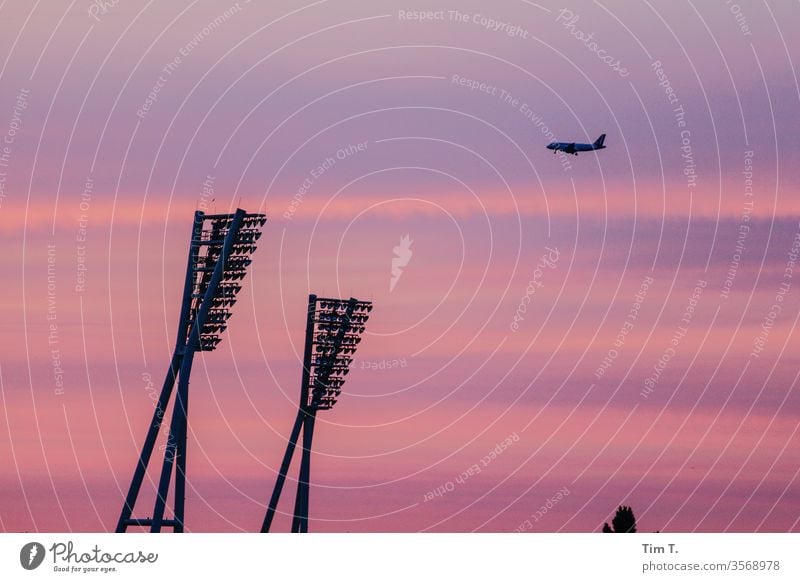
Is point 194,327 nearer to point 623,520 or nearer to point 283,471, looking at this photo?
point 283,471

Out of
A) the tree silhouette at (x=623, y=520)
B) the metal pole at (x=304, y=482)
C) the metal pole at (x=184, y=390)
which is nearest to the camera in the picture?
the metal pole at (x=184, y=390)

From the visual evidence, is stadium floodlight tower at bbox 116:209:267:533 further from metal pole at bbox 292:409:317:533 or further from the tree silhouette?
the tree silhouette

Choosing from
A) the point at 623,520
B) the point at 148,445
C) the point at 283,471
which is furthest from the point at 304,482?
the point at 623,520

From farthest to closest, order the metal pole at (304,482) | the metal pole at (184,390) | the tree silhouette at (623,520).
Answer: the tree silhouette at (623,520) < the metal pole at (304,482) < the metal pole at (184,390)

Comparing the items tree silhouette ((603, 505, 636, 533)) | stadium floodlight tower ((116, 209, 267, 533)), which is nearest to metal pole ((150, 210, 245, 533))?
stadium floodlight tower ((116, 209, 267, 533))

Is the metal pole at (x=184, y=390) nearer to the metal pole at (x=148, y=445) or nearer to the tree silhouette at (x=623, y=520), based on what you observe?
the metal pole at (x=148, y=445)

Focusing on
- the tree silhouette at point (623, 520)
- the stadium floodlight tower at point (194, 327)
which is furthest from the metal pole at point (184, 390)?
the tree silhouette at point (623, 520)
